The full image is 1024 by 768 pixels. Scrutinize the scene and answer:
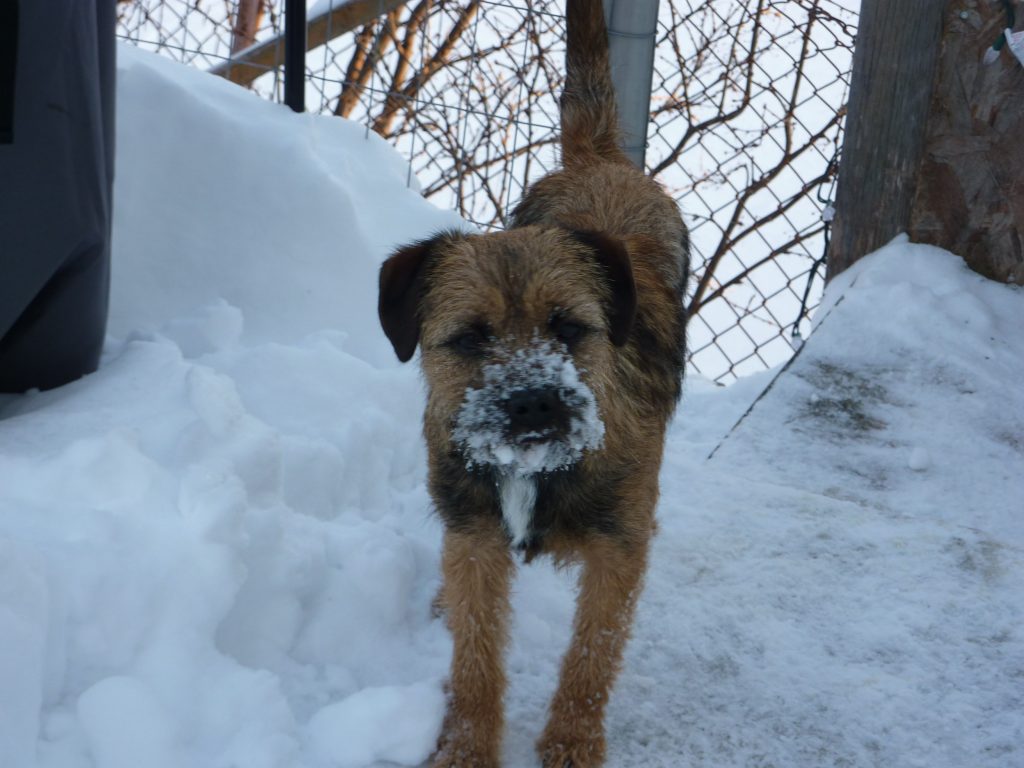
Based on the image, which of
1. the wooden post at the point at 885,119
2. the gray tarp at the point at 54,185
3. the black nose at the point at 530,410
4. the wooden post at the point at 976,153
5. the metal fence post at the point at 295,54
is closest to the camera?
the black nose at the point at 530,410

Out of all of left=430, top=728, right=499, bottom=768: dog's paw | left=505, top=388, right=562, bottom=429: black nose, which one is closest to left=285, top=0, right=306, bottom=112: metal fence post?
left=505, top=388, right=562, bottom=429: black nose

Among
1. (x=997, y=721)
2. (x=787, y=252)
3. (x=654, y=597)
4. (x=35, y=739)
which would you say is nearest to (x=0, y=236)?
(x=35, y=739)

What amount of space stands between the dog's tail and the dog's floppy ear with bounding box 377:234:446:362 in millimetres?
1279

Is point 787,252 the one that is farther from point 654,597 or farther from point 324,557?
point 324,557

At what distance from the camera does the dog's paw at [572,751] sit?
2.13 metres

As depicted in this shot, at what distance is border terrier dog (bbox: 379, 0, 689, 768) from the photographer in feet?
6.70

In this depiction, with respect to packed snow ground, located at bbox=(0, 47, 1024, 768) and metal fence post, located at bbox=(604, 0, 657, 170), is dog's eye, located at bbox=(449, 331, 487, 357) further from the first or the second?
metal fence post, located at bbox=(604, 0, 657, 170)

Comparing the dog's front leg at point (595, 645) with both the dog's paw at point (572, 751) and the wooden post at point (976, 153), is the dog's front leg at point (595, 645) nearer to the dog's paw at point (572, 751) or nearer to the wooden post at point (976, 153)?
the dog's paw at point (572, 751)

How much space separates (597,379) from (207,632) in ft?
3.26

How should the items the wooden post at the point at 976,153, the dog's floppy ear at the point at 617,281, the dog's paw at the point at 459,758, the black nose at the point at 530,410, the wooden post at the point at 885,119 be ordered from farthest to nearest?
the wooden post at the point at 885,119 → the wooden post at the point at 976,153 → the dog's floppy ear at the point at 617,281 → the dog's paw at the point at 459,758 → the black nose at the point at 530,410

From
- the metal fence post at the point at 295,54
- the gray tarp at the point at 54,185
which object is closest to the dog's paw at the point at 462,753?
the gray tarp at the point at 54,185

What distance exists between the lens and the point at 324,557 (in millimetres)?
2535

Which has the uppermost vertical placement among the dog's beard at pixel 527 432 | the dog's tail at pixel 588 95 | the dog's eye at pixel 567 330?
the dog's tail at pixel 588 95

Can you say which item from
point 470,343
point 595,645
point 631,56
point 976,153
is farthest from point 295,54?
point 595,645
